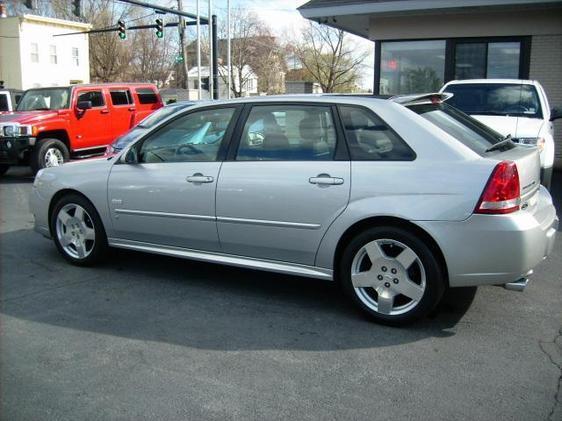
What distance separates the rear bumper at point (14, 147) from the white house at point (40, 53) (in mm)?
30741

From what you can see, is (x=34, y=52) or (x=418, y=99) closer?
(x=418, y=99)

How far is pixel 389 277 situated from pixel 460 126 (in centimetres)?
128

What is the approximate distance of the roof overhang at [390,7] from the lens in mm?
11281

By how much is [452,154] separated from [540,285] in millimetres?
1837

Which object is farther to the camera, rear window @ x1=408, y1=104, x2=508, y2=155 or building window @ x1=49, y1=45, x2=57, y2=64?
building window @ x1=49, y1=45, x2=57, y2=64

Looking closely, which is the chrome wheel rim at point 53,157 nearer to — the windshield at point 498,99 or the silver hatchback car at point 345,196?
the silver hatchback car at point 345,196

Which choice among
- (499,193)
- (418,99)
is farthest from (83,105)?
(499,193)

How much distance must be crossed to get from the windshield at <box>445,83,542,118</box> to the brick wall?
142 inches

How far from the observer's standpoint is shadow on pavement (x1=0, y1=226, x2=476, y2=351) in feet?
12.9

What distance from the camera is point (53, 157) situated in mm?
11898

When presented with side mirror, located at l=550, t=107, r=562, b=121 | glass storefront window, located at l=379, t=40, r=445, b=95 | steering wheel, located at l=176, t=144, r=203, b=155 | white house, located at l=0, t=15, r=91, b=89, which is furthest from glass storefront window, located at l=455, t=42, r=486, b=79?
white house, located at l=0, t=15, r=91, b=89

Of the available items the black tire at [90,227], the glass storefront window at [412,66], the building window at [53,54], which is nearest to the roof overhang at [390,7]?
the glass storefront window at [412,66]

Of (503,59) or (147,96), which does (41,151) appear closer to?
(147,96)

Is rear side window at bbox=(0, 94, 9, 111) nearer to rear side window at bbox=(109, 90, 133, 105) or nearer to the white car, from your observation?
rear side window at bbox=(109, 90, 133, 105)
